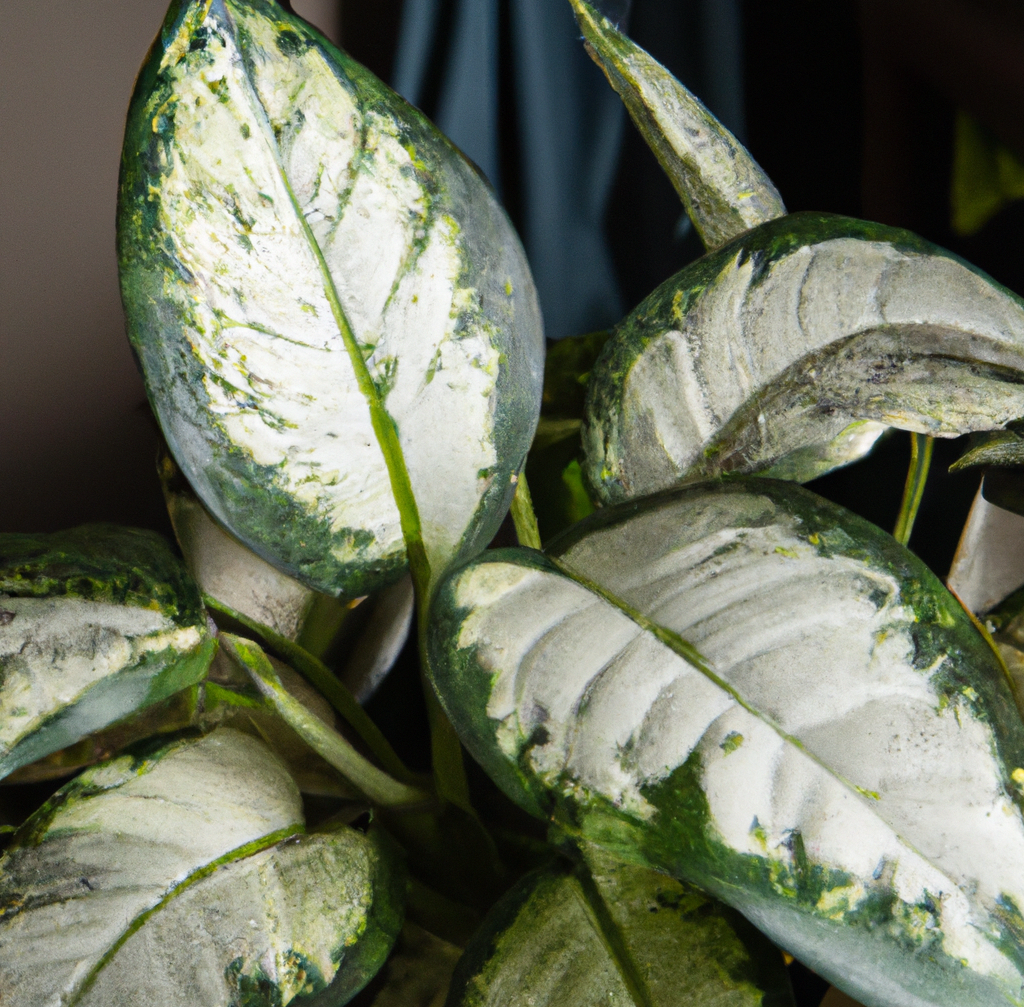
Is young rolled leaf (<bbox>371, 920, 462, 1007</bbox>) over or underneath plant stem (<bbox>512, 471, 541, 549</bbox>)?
underneath

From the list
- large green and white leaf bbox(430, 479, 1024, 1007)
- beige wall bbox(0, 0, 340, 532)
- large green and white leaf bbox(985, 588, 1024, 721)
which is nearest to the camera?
large green and white leaf bbox(430, 479, 1024, 1007)

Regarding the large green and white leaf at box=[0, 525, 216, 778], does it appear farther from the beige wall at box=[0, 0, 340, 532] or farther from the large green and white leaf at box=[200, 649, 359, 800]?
the beige wall at box=[0, 0, 340, 532]

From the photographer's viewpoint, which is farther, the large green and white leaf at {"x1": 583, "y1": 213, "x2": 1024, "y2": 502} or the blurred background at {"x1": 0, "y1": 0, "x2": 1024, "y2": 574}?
the blurred background at {"x1": 0, "y1": 0, "x2": 1024, "y2": 574}

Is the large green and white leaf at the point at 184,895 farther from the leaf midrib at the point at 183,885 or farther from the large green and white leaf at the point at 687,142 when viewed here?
the large green and white leaf at the point at 687,142

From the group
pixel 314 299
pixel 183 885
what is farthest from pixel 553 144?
pixel 183 885

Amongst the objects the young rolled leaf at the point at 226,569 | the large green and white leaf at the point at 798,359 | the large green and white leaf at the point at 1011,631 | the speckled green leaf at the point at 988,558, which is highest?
the large green and white leaf at the point at 798,359

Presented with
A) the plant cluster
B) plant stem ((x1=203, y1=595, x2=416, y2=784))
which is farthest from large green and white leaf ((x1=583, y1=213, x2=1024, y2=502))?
plant stem ((x1=203, y1=595, x2=416, y2=784))

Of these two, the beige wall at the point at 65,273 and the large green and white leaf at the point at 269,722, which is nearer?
the large green and white leaf at the point at 269,722

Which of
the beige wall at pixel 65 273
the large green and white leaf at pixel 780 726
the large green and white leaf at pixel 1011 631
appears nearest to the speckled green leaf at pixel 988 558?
the large green and white leaf at pixel 1011 631
